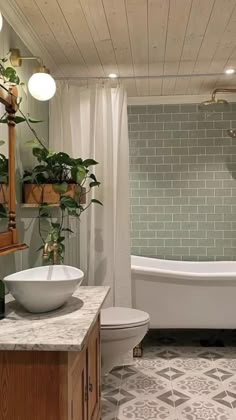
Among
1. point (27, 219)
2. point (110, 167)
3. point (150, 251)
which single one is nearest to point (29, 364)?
point (27, 219)

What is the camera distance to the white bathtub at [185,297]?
11.1ft

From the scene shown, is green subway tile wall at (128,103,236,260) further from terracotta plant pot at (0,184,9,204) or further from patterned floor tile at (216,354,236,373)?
terracotta plant pot at (0,184,9,204)

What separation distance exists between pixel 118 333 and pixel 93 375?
0.62m

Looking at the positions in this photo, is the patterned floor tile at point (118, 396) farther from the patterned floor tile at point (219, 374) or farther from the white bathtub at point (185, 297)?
the white bathtub at point (185, 297)

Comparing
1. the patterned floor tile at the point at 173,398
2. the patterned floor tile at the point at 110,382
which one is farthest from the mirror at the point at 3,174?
the patterned floor tile at the point at 173,398

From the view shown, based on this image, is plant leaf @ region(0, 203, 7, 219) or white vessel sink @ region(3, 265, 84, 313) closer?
white vessel sink @ region(3, 265, 84, 313)

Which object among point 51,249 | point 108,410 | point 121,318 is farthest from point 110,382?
point 51,249

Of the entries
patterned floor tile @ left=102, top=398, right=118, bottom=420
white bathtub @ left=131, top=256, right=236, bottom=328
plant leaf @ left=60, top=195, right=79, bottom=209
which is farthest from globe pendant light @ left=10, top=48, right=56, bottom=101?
patterned floor tile @ left=102, top=398, right=118, bottom=420

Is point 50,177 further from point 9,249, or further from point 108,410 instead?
point 108,410

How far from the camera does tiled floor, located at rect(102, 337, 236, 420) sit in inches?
98.8

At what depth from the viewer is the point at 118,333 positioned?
8.54 feet

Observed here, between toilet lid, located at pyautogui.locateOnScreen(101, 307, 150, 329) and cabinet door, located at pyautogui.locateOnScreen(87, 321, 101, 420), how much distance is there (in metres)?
0.48

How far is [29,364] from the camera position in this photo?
1.41 metres

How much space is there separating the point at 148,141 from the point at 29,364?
3288mm
